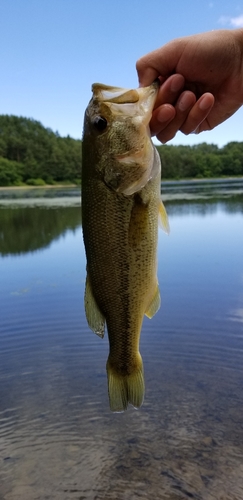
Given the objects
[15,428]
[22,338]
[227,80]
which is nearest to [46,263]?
[22,338]

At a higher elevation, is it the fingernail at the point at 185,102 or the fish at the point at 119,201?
the fingernail at the point at 185,102

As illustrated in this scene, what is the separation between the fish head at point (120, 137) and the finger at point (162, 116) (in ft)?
0.84

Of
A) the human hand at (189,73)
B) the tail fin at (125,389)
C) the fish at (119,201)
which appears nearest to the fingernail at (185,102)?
the human hand at (189,73)

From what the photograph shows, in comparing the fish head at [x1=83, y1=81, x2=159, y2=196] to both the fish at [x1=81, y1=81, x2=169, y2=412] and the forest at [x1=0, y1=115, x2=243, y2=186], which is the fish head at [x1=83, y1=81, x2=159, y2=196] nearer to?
the fish at [x1=81, y1=81, x2=169, y2=412]

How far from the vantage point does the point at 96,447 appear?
463 centimetres

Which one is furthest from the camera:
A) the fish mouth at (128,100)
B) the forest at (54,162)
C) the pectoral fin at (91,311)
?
the forest at (54,162)

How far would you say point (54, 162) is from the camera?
7650 cm

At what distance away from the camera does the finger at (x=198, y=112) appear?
2727 mm

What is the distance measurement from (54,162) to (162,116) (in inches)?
2983

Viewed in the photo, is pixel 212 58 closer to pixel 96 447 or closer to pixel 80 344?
pixel 96 447

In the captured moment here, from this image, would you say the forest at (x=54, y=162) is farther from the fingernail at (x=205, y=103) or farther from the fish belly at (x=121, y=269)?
the fish belly at (x=121, y=269)

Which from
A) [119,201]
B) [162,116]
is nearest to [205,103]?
[162,116]

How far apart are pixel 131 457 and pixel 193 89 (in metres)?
3.24

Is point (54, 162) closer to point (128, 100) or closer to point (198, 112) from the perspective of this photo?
point (198, 112)
